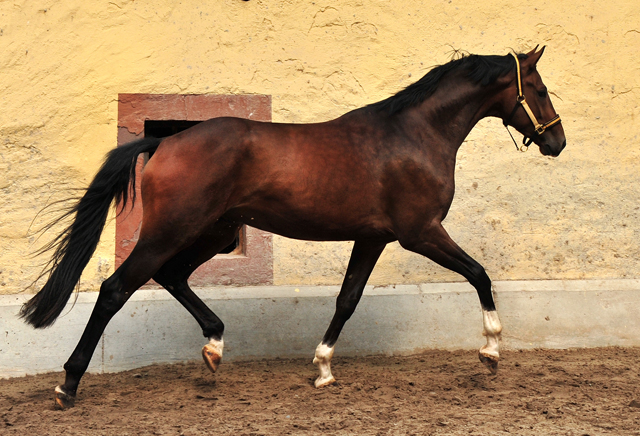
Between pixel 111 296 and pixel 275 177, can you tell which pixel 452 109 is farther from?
pixel 111 296

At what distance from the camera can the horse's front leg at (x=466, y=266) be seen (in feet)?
12.4

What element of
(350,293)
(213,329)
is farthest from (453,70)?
(213,329)

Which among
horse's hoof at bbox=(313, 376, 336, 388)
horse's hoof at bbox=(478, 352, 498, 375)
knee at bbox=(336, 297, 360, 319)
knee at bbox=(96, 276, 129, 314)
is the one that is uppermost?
knee at bbox=(96, 276, 129, 314)

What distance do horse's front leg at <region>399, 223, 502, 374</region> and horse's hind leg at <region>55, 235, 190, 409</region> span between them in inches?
62.8

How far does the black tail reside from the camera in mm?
3633

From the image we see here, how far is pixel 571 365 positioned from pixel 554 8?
A: 3.31 m

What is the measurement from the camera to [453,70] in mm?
4141

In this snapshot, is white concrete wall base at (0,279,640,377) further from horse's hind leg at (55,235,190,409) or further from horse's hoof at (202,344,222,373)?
horse's hind leg at (55,235,190,409)

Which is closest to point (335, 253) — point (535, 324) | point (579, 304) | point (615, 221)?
point (535, 324)

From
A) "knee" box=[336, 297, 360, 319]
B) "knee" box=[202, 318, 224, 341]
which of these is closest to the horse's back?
"knee" box=[336, 297, 360, 319]

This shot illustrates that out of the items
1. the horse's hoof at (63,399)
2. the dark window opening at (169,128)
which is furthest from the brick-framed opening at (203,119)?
the horse's hoof at (63,399)

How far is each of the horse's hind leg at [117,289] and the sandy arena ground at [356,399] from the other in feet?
0.65

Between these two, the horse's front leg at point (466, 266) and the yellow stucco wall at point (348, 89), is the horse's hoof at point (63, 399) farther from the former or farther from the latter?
the horse's front leg at point (466, 266)

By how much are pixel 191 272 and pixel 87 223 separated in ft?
2.56
